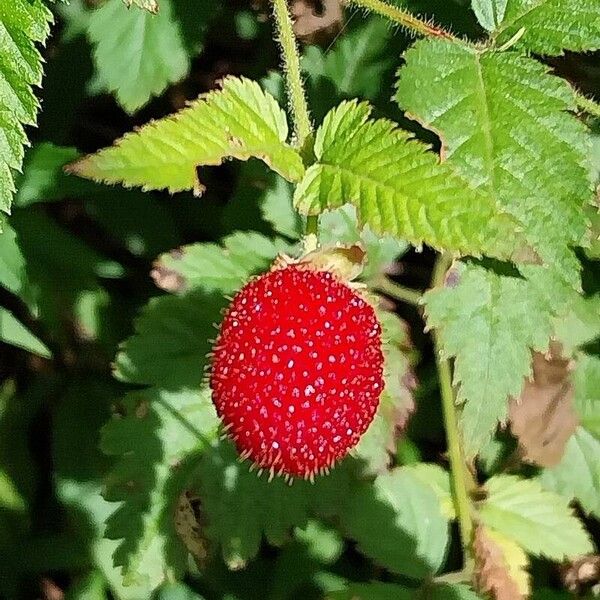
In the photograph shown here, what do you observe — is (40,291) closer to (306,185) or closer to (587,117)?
(306,185)

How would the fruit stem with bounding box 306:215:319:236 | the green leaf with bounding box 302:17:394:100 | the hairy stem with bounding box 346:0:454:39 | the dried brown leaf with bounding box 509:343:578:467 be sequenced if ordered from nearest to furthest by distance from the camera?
the fruit stem with bounding box 306:215:319:236, the hairy stem with bounding box 346:0:454:39, the green leaf with bounding box 302:17:394:100, the dried brown leaf with bounding box 509:343:578:467

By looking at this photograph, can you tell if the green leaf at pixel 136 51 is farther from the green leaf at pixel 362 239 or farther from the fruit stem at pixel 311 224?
the fruit stem at pixel 311 224

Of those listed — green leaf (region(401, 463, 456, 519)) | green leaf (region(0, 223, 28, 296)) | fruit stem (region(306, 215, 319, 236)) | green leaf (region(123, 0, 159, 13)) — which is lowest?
green leaf (region(401, 463, 456, 519))

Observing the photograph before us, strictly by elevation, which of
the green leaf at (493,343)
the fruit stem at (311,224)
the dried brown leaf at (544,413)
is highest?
the fruit stem at (311,224)

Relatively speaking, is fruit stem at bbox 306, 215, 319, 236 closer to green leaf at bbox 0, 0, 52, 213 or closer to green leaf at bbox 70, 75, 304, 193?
green leaf at bbox 70, 75, 304, 193

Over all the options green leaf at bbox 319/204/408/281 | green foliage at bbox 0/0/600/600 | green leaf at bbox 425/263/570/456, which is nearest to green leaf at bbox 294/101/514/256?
green foliage at bbox 0/0/600/600

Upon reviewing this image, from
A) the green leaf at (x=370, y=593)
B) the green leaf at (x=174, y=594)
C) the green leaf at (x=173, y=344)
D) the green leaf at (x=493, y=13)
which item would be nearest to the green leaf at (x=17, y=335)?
the green leaf at (x=173, y=344)

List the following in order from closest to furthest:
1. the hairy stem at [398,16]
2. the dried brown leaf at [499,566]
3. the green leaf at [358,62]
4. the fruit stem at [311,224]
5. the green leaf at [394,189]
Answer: the green leaf at [394,189] < the fruit stem at [311,224] < the hairy stem at [398,16] < the dried brown leaf at [499,566] < the green leaf at [358,62]
